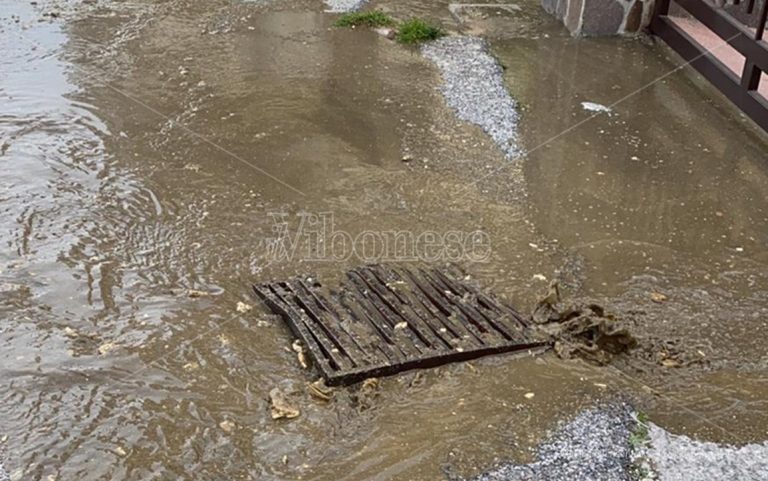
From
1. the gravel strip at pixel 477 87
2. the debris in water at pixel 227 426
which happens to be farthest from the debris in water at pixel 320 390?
the gravel strip at pixel 477 87

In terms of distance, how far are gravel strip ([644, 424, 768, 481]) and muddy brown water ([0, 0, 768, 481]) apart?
13cm

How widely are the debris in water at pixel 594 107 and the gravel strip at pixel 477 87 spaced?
1.96 ft

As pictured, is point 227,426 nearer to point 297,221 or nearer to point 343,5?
point 297,221

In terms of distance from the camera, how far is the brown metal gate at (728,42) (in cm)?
701

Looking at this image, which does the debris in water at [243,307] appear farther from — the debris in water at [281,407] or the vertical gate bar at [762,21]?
the vertical gate bar at [762,21]

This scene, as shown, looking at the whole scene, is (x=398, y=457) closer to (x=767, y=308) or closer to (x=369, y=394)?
(x=369, y=394)

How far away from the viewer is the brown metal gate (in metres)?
7.01

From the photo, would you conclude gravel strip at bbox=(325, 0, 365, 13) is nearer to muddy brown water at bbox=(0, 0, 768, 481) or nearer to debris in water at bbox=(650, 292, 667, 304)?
muddy brown water at bbox=(0, 0, 768, 481)

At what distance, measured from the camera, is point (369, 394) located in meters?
4.00

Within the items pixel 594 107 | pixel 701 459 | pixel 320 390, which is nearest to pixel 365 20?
pixel 594 107

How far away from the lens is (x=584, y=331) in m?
4.40

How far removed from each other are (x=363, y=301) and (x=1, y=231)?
7.13 ft

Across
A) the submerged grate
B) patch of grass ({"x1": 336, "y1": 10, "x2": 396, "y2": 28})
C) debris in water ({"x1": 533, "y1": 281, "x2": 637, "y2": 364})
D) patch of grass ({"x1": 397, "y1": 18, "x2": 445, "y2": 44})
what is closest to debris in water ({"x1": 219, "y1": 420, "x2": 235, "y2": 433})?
the submerged grate

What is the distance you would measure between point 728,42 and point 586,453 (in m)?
5.05
